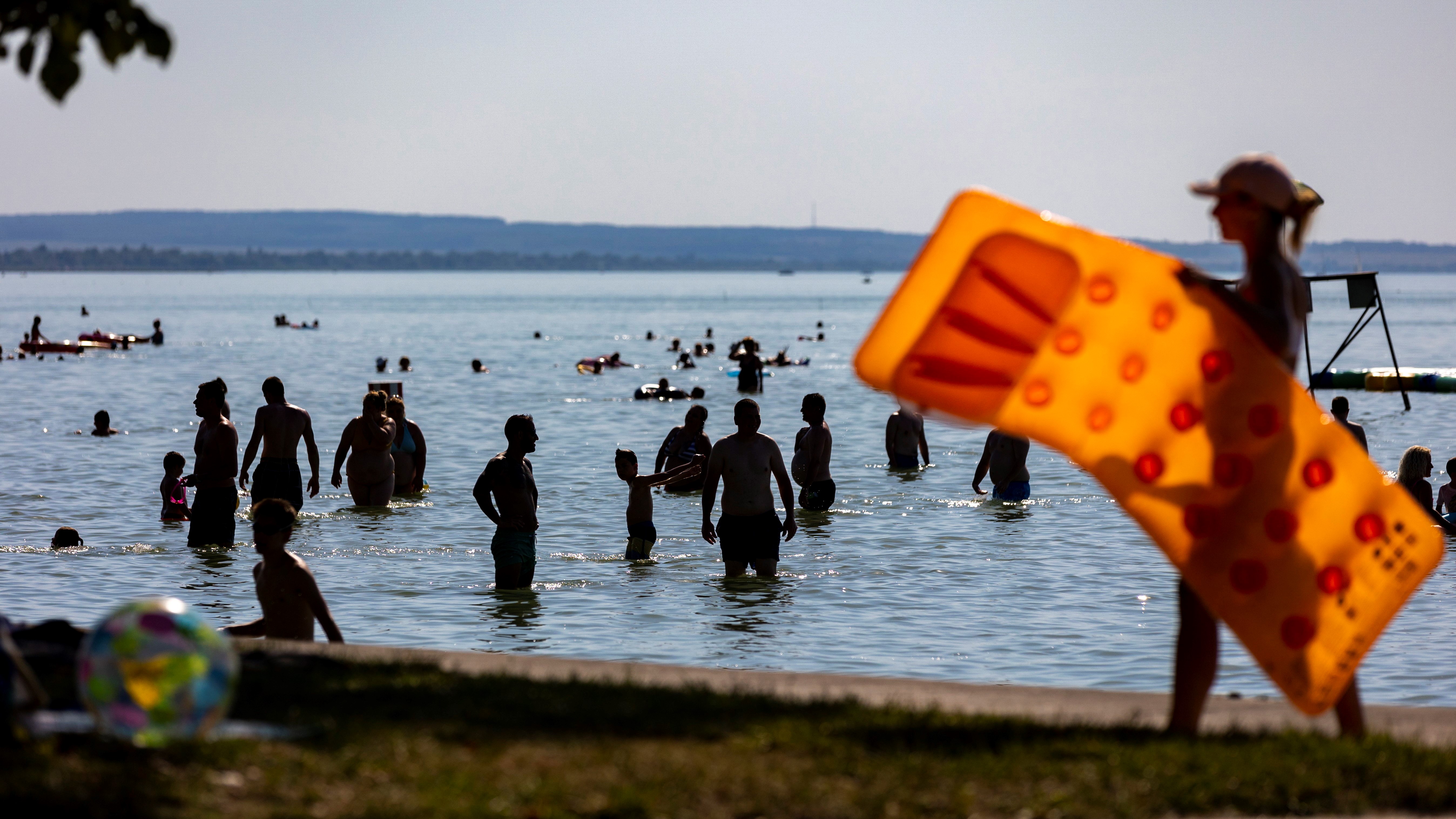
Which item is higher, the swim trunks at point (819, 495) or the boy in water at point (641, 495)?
the boy in water at point (641, 495)

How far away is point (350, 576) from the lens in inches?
593

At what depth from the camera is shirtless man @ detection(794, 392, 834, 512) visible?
17703mm

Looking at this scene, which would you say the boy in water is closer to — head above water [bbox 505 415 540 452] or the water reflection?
head above water [bbox 505 415 540 452]

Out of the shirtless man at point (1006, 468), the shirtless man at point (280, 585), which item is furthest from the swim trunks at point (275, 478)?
the shirtless man at point (1006, 468)

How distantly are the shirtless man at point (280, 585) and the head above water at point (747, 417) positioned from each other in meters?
4.82

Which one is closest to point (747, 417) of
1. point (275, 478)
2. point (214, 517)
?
point (275, 478)

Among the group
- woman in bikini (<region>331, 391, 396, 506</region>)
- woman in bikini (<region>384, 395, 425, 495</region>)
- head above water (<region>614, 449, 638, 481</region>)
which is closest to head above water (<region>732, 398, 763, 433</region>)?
head above water (<region>614, 449, 638, 481</region>)

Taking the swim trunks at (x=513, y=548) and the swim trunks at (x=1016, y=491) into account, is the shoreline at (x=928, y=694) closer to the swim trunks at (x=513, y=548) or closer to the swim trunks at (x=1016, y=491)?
the swim trunks at (x=513, y=548)

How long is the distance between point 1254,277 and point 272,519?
17.0 feet

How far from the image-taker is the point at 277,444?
613 inches

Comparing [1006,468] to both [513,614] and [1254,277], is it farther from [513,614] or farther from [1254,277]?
[1254,277]

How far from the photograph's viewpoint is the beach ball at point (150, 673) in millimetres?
4922

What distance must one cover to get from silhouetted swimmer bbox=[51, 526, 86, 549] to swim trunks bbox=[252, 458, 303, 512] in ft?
7.53

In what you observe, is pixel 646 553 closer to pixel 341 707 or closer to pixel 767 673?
pixel 767 673
